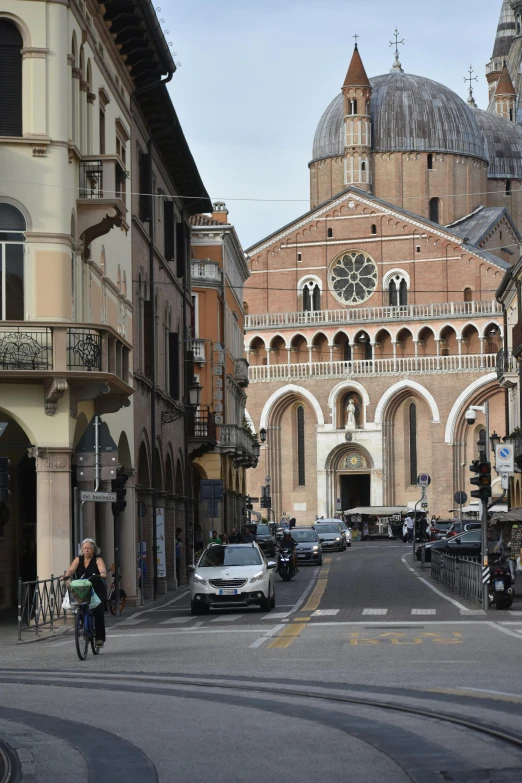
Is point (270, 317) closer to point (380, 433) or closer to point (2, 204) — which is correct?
point (380, 433)

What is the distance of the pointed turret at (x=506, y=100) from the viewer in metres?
119

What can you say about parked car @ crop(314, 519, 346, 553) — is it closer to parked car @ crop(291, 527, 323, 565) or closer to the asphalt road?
parked car @ crop(291, 527, 323, 565)

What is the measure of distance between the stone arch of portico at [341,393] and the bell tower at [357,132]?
42.2 ft

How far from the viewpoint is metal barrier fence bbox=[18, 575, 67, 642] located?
78.4ft

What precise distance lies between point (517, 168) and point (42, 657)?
90612 mm

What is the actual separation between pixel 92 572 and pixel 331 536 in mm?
47714

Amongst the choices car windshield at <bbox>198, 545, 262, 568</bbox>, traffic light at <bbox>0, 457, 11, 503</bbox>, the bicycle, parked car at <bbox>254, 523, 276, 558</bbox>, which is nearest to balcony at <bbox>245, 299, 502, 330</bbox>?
parked car at <bbox>254, 523, 276, 558</bbox>

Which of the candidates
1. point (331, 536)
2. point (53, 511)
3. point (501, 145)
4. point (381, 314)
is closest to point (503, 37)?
point (501, 145)

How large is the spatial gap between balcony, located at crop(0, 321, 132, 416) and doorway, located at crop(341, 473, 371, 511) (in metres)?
68.9

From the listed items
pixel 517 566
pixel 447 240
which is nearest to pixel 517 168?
pixel 447 240

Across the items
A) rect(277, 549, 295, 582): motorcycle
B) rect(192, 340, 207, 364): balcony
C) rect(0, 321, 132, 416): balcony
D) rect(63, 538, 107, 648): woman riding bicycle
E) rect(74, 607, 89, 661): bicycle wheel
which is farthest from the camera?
rect(192, 340, 207, 364): balcony

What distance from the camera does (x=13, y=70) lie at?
25797 millimetres

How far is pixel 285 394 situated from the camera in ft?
306

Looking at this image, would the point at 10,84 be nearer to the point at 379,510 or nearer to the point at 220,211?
the point at 220,211
